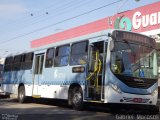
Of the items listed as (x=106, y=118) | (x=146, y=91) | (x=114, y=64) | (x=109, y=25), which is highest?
(x=109, y=25)

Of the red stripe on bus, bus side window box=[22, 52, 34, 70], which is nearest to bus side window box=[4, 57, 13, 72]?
bus side window box=[22, 52, 34, 70]

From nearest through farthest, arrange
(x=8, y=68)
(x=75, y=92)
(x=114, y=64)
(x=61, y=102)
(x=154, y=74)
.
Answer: (x=114, y=64)
(x=154, y=74)
(x=75, y=92)
(x=61, y=102)
(x=8, y=68)

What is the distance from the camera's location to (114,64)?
47.3 feet

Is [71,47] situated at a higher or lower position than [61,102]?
higher

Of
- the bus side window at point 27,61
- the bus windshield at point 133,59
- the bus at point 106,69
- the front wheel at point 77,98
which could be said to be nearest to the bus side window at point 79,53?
the bus at point 106,69

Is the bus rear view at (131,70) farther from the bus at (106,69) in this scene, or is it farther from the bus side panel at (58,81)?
the bus side panel at (58,81)

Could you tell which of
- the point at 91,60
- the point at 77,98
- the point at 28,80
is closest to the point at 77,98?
the point at 77,98

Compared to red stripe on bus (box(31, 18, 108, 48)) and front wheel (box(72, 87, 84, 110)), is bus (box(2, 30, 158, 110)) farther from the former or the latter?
red stripe on bus (box(31, 18, 108, 48))

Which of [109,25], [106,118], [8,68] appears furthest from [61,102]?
[106,118]

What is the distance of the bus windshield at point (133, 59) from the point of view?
14.5 meters

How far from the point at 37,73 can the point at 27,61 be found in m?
1.89

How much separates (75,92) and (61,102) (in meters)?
5.58

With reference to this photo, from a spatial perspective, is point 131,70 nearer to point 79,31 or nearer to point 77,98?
point 77,98

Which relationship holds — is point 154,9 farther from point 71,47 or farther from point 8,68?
point 8,68
